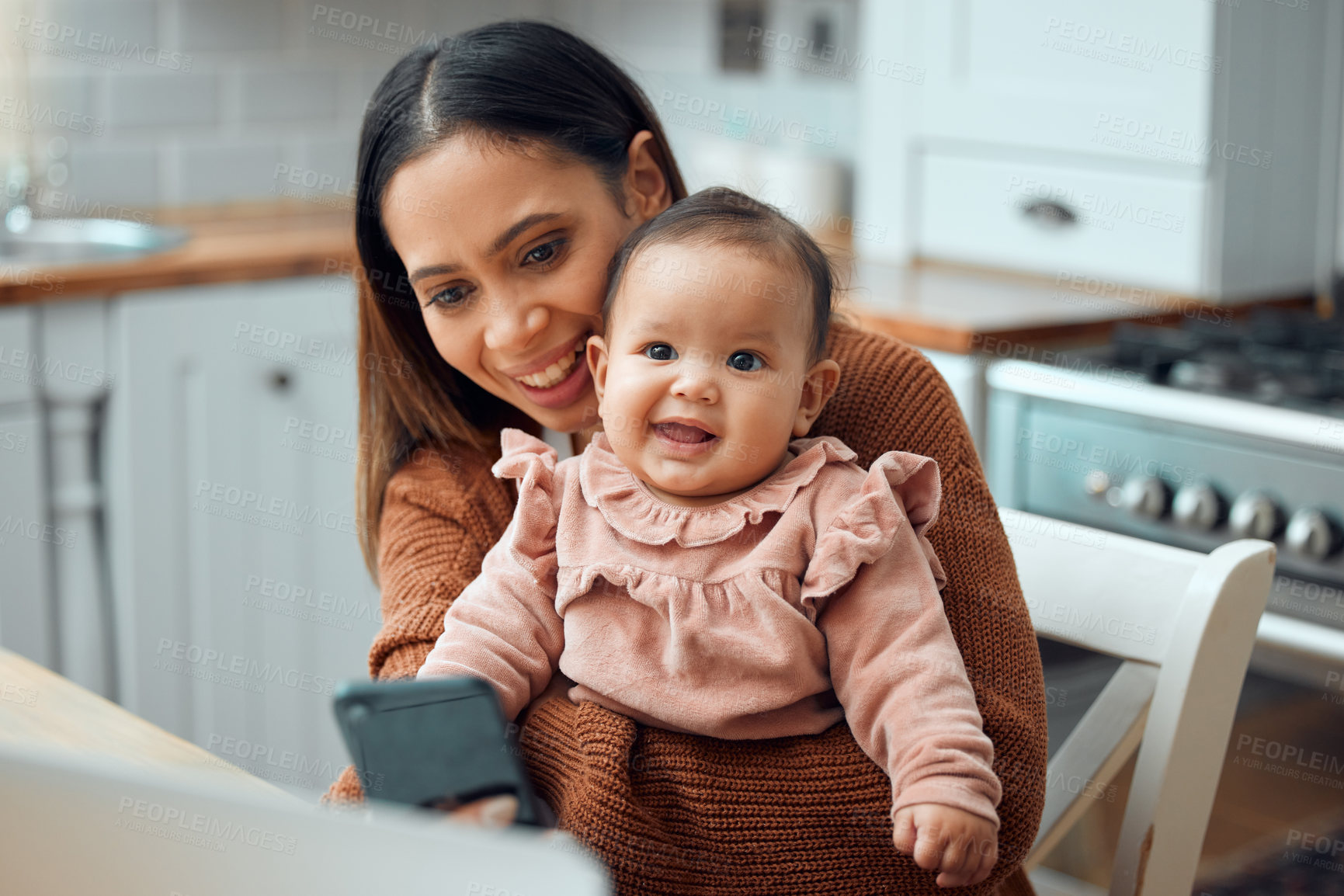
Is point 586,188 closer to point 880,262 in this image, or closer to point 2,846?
point 2,846

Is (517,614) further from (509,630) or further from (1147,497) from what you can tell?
(1147,497)

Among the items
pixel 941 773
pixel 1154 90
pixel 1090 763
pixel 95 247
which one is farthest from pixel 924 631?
pixel 95 247

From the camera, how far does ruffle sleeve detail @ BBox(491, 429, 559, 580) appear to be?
84cm

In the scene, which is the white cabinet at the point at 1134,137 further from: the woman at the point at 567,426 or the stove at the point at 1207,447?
the woman at the point at 567,426

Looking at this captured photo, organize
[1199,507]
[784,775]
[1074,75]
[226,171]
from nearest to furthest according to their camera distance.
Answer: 1. [784,775]
2. [1199,507]
3. [1074,75]
4. [226,171]

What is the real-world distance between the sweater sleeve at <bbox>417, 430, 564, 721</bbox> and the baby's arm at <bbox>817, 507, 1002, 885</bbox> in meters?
0.17

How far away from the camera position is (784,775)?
2.69 feet

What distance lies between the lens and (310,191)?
9.43ft

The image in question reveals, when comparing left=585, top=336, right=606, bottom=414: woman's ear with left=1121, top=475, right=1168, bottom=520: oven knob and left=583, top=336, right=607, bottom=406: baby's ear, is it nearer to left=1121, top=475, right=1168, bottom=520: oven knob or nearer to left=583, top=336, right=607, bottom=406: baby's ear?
left=583, top=336, right=607, bottom=406: baby's ear

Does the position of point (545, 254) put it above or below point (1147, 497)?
above

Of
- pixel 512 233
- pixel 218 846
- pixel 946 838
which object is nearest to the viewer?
pixel 218 846

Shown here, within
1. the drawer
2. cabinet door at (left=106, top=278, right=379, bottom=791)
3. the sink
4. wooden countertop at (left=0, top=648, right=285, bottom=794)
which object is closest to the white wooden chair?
wooden countertop at (left=0, top=648, right=285, bottom=794)

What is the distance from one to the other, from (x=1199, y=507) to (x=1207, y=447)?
0.07 m

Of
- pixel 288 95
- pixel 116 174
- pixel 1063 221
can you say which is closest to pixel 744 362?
pixel 1063 221
